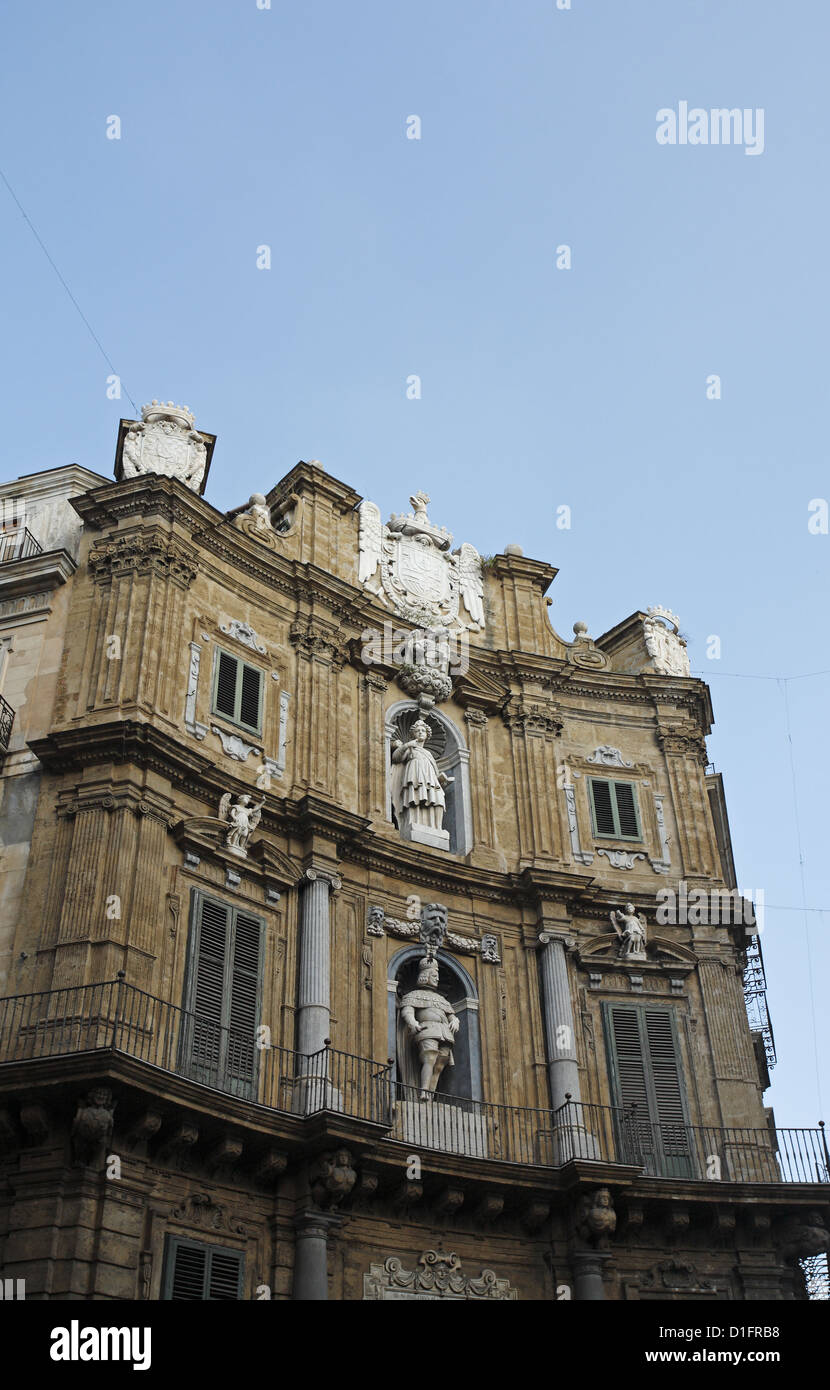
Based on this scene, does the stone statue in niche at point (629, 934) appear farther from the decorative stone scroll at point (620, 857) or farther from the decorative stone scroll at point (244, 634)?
the decorative stone scroll at point (244, 634)

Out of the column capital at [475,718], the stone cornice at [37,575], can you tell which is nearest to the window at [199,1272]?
the stone cornice at [37,575]

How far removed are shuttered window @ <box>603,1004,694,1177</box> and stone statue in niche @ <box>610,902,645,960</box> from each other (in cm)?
88

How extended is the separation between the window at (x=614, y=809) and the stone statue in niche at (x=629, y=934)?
72.6 inches

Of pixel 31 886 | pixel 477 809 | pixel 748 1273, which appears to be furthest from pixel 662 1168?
pixel 31 886

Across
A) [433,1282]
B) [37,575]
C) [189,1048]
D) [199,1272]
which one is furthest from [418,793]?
[199,1272]

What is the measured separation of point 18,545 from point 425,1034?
1041cm

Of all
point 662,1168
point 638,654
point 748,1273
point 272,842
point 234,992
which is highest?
point 638,654

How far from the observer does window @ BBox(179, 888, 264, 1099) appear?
19.2 meters

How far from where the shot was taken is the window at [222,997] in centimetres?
1917

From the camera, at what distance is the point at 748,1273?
2131 cm

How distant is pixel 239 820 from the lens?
69.1 ft

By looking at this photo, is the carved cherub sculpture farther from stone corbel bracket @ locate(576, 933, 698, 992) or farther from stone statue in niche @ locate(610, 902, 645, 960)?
stone statue in niche @ locate(610, 902, 645, 960)
